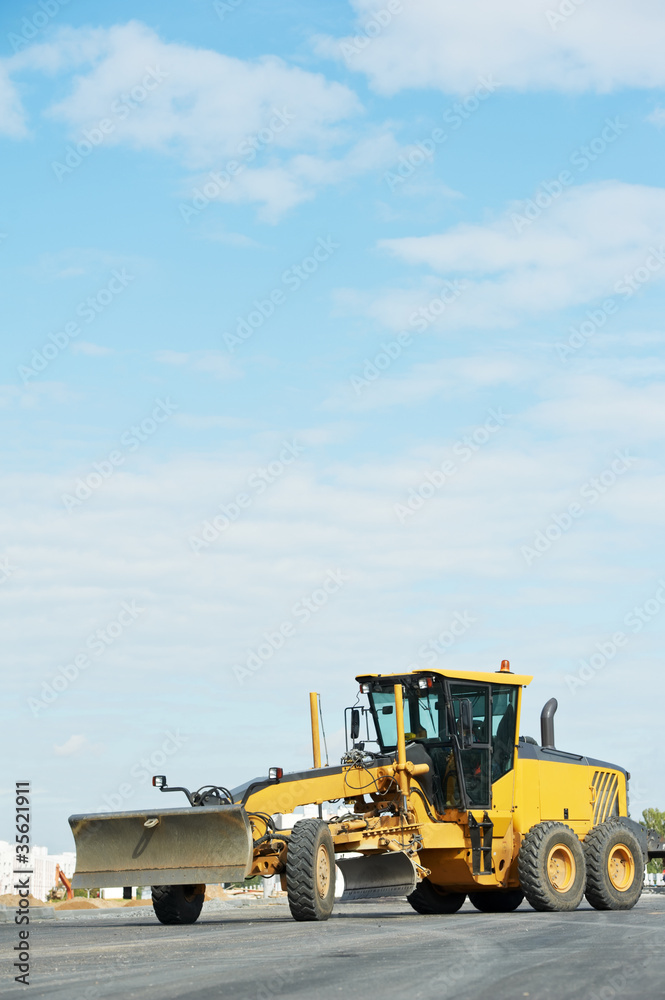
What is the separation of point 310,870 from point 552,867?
14.3 ft

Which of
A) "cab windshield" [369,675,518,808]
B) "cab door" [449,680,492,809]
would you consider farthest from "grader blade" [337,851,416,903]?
"cab door" [449,680,492,809]

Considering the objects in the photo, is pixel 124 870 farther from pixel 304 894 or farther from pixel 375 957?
pixel 375 957

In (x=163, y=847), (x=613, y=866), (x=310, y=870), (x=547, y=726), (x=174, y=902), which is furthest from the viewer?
(x=547, y=726)

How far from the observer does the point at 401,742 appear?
17.6 meters

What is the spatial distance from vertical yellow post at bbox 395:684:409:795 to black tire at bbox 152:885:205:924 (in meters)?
3.13

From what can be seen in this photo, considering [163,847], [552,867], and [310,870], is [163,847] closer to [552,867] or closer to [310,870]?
[310,870]

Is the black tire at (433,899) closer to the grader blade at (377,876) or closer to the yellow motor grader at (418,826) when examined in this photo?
the yellow motor grader at (418,826)

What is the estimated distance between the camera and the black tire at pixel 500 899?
19594 millimetres

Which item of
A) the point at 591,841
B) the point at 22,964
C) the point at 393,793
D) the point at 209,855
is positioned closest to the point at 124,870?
the point at 209,855

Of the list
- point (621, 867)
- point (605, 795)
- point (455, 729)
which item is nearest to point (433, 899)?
point (621, 867)

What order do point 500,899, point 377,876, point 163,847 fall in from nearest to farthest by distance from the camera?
point 163,847 → point 377,876 → point 500,899

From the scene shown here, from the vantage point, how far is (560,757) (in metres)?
19.7

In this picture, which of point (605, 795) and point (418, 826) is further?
point (605, 795)

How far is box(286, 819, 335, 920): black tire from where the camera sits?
15.1 m
